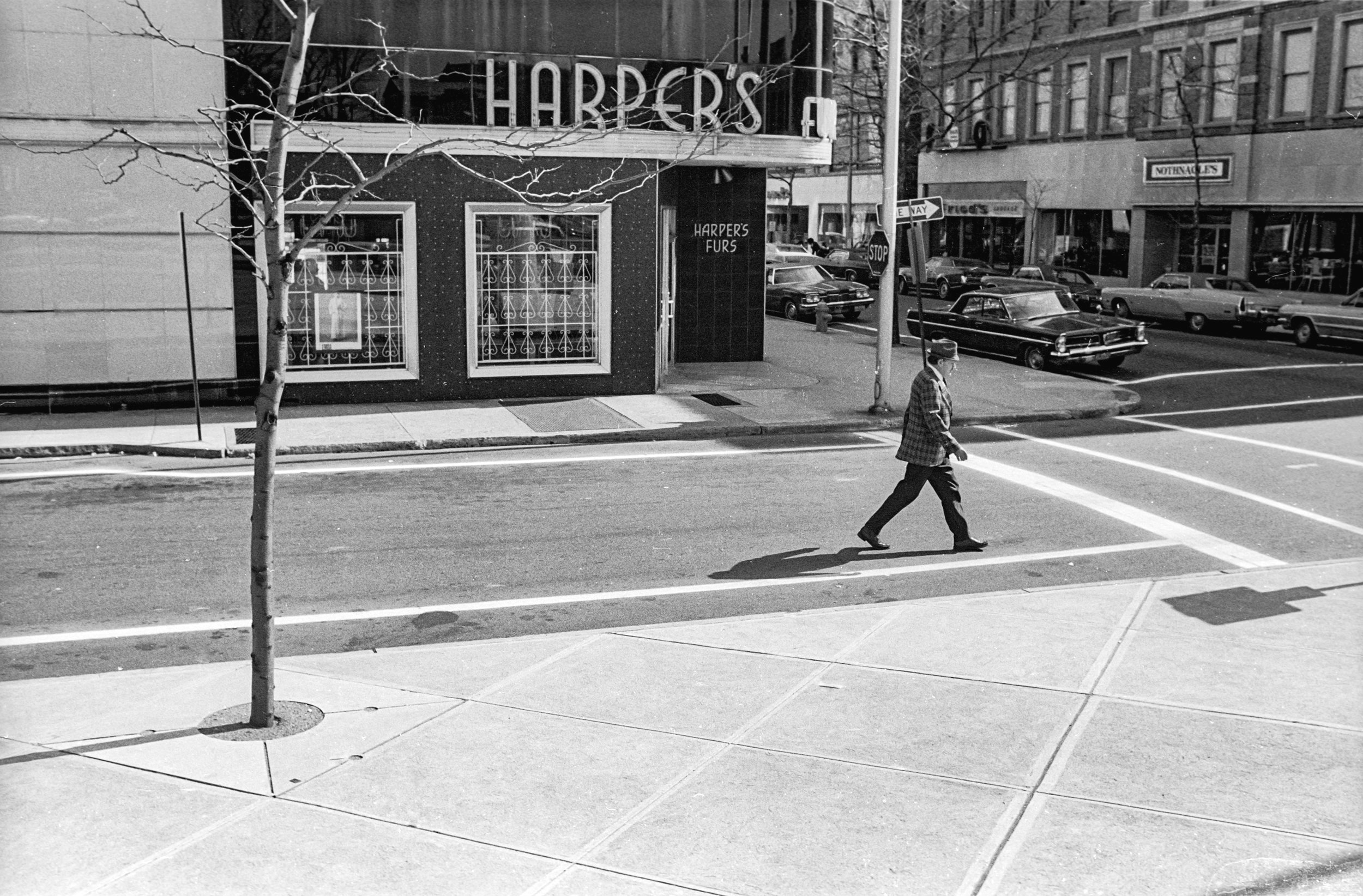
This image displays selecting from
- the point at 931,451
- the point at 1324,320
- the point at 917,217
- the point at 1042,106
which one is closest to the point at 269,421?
the point at 931,451

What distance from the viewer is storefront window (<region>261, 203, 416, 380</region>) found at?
63.5 feet

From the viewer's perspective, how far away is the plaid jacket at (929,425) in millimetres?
11359

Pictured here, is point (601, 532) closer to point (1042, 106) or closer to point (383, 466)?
point (383, 466)

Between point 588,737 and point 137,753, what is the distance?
2.25 metres

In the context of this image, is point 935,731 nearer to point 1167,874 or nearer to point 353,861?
point 1167,874

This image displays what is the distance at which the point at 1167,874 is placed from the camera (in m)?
5.67

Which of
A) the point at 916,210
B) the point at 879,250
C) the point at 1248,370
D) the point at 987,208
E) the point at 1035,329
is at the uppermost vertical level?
the point at 987,208

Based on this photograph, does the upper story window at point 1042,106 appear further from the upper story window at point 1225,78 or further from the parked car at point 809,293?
the parked car at point 809,293

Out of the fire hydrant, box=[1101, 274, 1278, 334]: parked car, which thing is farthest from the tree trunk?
box=[1101, 274, 1278, 334]: parked car

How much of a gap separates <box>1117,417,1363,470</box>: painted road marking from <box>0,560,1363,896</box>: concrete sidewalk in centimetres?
773

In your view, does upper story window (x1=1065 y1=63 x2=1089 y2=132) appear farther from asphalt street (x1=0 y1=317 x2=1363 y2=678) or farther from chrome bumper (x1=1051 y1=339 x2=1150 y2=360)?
asphalt street (x1=0 y1=317 x2=1363 y2=678)

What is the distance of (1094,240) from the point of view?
162ft

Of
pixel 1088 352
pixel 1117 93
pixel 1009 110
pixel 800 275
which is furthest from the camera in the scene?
pixel 1009 110

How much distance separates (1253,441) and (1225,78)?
95.4ft
